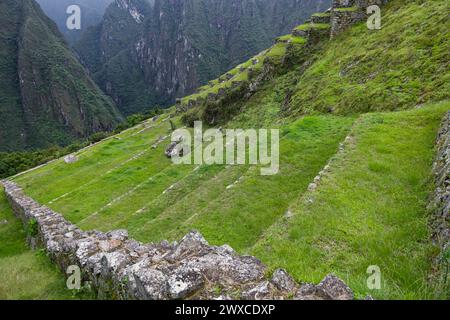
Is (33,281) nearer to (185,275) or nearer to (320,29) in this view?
(185,275)

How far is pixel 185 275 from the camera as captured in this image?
620cm

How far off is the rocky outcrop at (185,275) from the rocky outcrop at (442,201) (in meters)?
3.00

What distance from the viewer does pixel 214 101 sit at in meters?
46.6

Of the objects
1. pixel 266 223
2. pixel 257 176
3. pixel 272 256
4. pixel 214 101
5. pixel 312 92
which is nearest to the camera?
pixel 272 256

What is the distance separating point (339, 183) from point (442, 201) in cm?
375

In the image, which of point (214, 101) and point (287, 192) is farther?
point (214, 101)

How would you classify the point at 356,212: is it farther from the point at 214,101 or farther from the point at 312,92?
the point at 214,101

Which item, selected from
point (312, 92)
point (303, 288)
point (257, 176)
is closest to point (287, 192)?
point (257, 176)

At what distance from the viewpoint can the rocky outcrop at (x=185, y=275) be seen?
18.8 feet

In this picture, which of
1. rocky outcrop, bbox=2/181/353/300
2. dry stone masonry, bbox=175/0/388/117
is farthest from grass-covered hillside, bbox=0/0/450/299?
dry stone masonry, bbox=175/0/388/117

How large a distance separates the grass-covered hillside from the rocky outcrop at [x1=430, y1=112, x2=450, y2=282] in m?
0.35

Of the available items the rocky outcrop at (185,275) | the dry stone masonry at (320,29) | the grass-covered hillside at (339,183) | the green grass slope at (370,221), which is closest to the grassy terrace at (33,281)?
the rocky outcrop at (185,275)

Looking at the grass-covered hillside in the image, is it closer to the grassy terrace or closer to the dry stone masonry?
the dry stone masonry
